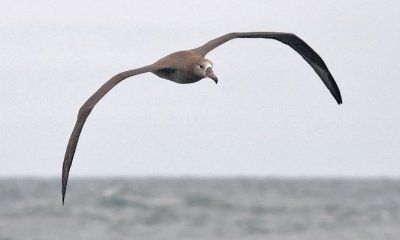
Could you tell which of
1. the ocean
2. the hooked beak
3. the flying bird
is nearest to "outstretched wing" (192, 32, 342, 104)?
the flying bird

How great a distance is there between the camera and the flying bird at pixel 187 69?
10.8 metres

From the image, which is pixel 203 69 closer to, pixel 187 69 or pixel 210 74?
pixel 210 74

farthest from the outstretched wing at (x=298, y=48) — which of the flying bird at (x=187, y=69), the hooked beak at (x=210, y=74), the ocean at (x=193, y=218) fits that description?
the ocean at (x=193, y=218)

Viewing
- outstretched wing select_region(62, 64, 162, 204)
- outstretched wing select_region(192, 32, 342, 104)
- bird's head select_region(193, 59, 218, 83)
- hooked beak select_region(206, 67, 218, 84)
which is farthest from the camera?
outstretched wing select_region(192, 32, 342, 104)

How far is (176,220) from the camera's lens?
110ft

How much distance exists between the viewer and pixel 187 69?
11.4 meters

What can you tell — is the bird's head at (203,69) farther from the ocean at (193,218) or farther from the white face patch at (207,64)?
the ocean at (193,218)

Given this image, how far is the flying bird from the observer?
10.8 m

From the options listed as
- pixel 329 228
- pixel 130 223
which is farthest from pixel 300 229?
pixel 130 223

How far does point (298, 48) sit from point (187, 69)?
246 cm

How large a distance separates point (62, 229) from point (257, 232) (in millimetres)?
5958

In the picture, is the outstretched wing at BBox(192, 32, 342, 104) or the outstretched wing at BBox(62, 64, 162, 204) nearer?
the outstretched wing at BBox(62, 64, 162, 204)

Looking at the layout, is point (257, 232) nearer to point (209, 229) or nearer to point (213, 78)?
point (209, 229)

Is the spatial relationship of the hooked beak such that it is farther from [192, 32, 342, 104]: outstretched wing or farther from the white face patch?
[192, 32, 342, 104]: outstretched wing
